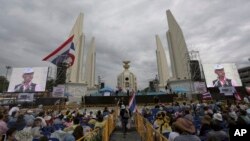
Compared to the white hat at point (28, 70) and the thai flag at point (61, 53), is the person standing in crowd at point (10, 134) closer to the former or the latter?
the thai flag at point (61, 53)

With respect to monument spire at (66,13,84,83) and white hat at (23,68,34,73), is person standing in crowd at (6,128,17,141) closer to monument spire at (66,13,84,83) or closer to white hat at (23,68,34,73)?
white hat at (23,68,34,73)

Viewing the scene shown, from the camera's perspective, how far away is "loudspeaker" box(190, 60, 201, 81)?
30.6 meters

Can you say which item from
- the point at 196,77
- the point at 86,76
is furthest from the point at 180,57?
the point at 86,76

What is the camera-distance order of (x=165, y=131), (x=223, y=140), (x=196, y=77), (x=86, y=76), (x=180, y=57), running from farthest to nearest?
(x=86, y=76)
(x=180, y=57)
(x=196, y=77)
(x=165, y=131)
(x=223, y=140)

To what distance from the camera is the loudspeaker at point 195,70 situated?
30.6m

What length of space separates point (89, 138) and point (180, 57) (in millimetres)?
37052

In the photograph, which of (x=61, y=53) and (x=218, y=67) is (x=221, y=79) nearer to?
(x=218, y=67)

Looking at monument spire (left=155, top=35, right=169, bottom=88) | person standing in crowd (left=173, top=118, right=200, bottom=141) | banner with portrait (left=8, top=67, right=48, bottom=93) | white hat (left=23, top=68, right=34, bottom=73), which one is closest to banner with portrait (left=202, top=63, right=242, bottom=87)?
monument spire (left=155, top=35, right=169, bottom=88)

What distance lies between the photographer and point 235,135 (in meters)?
2.13

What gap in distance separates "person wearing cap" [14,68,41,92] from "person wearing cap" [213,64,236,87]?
2813 centimetres

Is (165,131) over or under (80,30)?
under

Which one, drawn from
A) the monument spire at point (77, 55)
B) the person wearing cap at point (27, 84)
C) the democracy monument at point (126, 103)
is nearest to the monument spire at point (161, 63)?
the democracy monument at point (126, 103)

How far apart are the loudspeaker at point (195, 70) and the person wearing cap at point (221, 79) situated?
311 cm

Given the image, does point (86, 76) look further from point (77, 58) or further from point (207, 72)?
point (207, 72)
